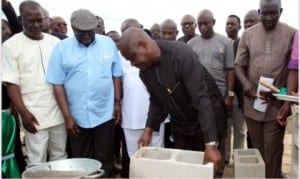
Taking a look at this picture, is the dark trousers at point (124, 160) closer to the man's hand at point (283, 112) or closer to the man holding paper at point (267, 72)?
the man holding paper at point (267, 72)

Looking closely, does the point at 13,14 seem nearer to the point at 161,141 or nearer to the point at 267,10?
the point at 161,141

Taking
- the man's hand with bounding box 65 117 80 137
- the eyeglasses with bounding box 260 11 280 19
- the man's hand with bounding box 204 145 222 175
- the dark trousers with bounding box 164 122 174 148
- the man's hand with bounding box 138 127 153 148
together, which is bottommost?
the dark trousers with bounding box 164 122 174 148

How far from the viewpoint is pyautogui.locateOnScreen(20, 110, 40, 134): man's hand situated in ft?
9.47

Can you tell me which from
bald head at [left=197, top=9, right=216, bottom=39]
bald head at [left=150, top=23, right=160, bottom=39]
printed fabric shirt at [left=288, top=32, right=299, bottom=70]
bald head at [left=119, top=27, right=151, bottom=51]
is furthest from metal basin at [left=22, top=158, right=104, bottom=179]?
bald head at [left=150, top=23, right=160, bottom=39]

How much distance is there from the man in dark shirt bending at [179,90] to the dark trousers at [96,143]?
0.66m

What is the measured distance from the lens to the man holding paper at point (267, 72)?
303 centimetres

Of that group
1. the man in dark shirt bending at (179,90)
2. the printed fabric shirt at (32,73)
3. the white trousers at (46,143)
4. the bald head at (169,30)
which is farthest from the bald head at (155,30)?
the man in dark shirt bending at (179,90)

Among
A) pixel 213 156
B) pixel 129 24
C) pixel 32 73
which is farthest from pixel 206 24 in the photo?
pixel 213 156

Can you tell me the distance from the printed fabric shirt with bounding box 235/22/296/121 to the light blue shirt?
1.14m

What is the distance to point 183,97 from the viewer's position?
242cm

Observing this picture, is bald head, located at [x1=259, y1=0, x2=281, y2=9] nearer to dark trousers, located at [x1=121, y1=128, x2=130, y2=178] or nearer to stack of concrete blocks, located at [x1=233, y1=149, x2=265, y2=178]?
stack of concrete blocks, located at [x1=233, y1=149, x2=265, y2=178]

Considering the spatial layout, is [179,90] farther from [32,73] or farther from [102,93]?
[32,73]

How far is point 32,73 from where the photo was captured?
115 inches

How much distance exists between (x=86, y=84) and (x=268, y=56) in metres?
1.42
